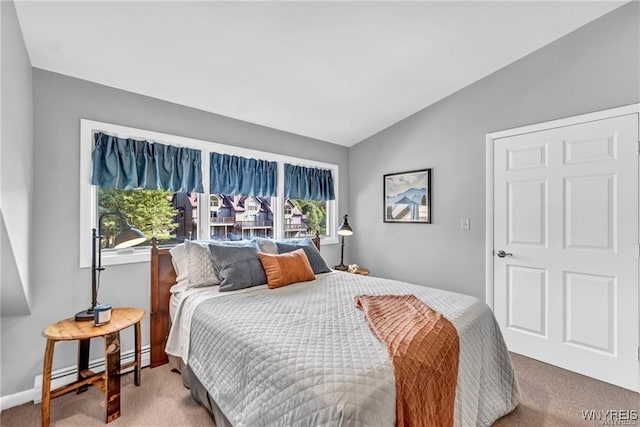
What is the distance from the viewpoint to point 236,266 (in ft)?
7.69

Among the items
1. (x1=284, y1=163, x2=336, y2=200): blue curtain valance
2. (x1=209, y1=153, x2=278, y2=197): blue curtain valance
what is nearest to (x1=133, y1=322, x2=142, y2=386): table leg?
(x1=209, y1=153, x2=278, y2=197): blue curtain valance

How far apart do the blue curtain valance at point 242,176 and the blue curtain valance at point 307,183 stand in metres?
0.20

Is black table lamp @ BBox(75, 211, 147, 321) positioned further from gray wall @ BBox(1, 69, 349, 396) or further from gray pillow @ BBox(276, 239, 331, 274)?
gray pillow @ BBox(276, 239, 331, 274)

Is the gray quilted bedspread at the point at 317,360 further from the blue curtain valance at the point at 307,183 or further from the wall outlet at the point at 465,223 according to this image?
the blue curtain valance at the point at 307,183

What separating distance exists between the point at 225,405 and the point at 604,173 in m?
3.10

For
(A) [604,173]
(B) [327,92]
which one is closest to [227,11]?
(B) [327,92]

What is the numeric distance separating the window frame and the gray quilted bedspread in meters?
1.06

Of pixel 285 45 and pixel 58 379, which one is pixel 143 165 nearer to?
pixel 285 45

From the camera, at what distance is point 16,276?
170 centimetres

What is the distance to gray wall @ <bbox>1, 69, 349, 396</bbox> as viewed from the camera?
2033 mm

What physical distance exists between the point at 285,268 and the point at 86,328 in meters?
1.36

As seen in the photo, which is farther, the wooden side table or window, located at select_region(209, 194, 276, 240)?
window, located at select_region(209, 194, 276, 240)

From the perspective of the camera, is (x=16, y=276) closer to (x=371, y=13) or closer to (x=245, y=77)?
(x=245, y=77)

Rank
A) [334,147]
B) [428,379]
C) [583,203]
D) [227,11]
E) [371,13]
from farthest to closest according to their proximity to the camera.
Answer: [334,147] → [583,203] → [371,13] → [227,11] → [428,379]
